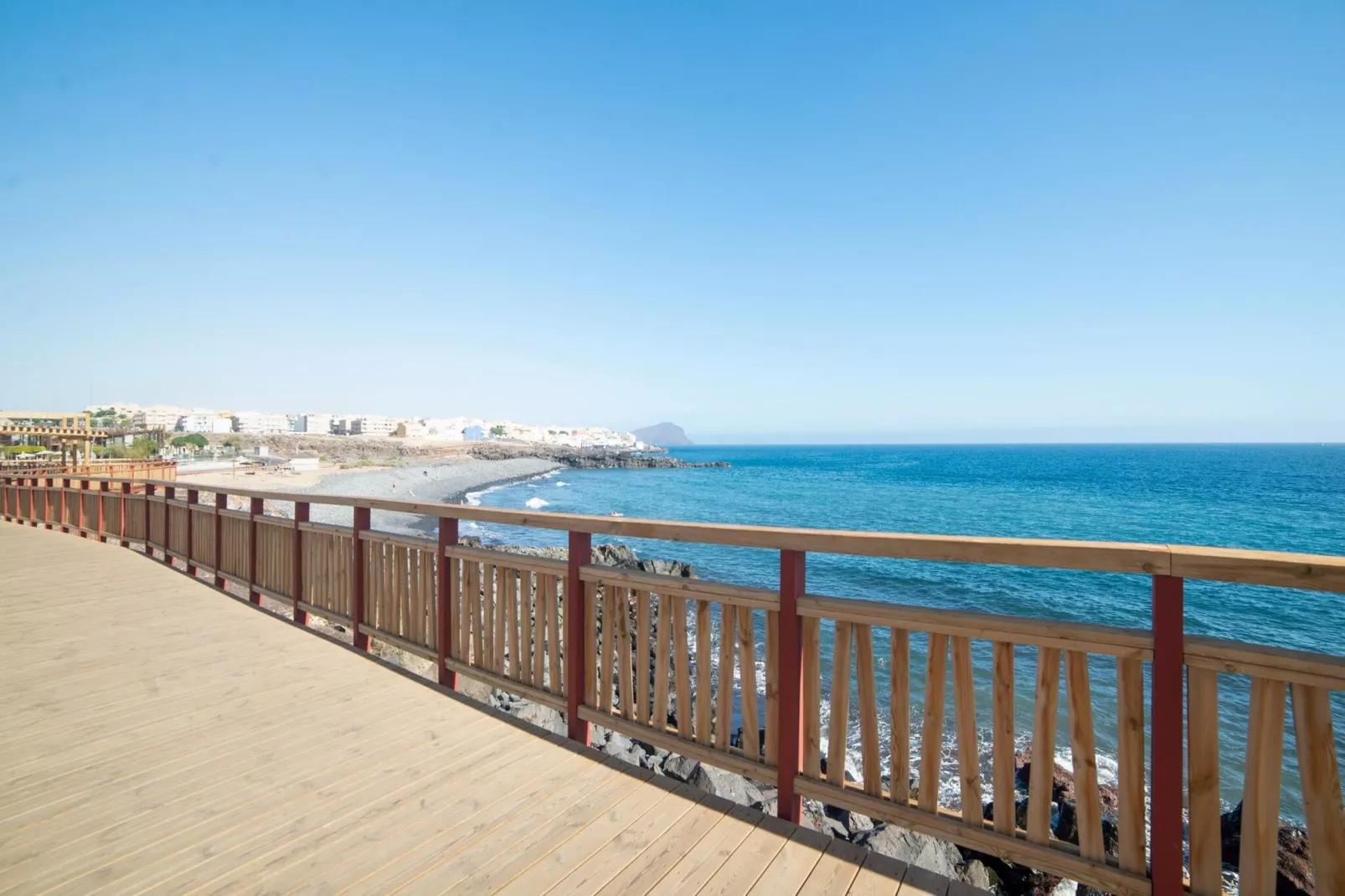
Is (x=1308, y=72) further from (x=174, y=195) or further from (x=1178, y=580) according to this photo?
(x=174, y=195)

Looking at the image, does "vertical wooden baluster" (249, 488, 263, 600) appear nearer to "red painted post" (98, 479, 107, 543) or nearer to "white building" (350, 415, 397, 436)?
"red painted post" (98, 479, 107, 543)

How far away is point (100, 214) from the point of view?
47.3 ft

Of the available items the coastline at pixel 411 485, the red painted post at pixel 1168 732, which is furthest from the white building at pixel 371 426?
the red painted post at pixel 1168 732

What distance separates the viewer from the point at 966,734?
1.96m

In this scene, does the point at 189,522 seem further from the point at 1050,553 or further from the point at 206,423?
the point at 206,423

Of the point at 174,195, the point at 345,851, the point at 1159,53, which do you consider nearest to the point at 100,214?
the point at 174,195

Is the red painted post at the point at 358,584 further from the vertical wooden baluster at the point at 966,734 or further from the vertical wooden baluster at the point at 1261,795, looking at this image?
the vertical wooden baluster at the point at 1261,795

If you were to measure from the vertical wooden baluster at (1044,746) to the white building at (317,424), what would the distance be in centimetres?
17871

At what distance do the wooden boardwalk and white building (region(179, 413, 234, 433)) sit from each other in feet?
439

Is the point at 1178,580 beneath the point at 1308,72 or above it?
beneath

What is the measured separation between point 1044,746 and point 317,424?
604 ft

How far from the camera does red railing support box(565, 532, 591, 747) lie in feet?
9.74

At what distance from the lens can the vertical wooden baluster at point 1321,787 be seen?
144cm

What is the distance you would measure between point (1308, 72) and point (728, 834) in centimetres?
2010
